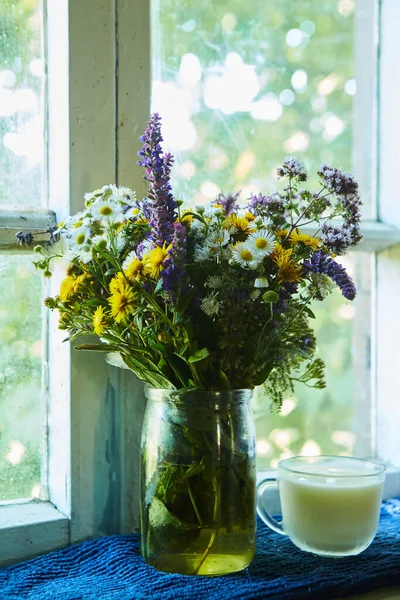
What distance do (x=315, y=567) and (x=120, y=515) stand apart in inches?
Result: 11.4

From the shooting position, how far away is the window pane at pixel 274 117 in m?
1.23

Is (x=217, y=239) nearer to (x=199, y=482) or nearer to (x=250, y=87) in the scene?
(x=199, y=482)

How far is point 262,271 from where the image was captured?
33.5 inches

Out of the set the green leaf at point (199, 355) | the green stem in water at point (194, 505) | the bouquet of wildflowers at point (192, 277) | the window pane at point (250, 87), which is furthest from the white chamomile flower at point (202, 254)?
the window pane at point (250, 87)

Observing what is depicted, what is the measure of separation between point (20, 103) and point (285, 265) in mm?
489

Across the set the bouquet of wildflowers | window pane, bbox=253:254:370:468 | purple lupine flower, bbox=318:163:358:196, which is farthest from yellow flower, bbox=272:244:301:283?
window pane, bbox=253:254:370:468

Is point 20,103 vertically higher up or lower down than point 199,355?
higher up

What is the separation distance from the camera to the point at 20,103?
110 centimetres

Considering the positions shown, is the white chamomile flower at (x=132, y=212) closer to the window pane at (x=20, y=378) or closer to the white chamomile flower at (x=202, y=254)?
the white chamomile flower at (x=202, y=254)

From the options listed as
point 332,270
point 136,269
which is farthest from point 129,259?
point 332,270

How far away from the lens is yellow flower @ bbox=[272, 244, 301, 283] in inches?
34.5

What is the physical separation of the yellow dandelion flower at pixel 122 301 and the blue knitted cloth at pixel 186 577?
1.08 ft

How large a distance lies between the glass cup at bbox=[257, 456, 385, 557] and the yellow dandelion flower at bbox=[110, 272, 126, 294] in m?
0.37

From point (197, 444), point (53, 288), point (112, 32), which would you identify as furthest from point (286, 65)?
point (197, 444)
